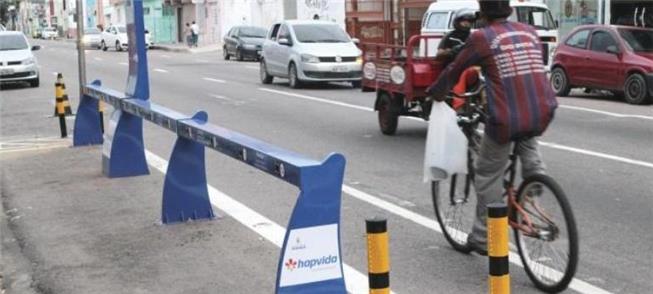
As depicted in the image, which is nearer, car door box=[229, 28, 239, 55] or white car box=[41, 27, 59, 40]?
car door box=[229, 28, 239, 55]

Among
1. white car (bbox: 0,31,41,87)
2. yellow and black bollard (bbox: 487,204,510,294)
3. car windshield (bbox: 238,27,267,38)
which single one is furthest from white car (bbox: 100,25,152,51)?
yellow and black bollard (bbox: 487,204,510,294)

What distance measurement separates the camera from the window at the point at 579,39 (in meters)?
18.2

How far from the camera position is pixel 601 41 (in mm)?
17766

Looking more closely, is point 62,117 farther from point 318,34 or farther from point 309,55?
point 318,34

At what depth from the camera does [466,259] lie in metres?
6.08

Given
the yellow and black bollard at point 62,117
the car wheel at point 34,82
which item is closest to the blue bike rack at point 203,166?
the yellow and black bollard at point 62,117

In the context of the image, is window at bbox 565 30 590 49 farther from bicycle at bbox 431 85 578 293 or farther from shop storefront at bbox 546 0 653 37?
bicycle at bbox 431 85 578 293

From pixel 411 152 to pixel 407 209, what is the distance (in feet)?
10.6

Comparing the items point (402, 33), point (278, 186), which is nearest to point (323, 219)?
point (278, 186)

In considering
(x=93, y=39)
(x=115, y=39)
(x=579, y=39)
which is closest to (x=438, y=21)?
(x=579, y=39)

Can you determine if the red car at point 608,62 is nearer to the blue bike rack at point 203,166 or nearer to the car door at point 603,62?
the car door at point 603,62

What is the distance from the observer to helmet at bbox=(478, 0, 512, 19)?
5.30 metres

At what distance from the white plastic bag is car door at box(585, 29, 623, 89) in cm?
1223

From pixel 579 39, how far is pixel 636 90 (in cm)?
223
